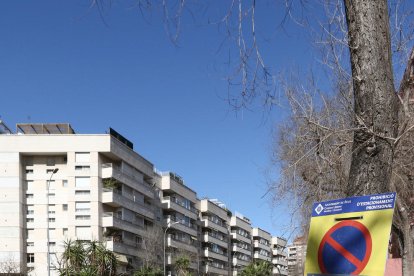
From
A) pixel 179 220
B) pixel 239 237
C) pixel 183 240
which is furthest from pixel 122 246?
pixel 239 237

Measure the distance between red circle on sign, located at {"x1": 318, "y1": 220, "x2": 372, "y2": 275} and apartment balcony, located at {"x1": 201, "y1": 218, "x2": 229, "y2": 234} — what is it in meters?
99.9

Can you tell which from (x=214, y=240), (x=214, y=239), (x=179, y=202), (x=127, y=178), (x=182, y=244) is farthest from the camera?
(x=214, y=239)

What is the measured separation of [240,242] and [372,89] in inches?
4783

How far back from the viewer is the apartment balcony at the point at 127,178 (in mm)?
68875

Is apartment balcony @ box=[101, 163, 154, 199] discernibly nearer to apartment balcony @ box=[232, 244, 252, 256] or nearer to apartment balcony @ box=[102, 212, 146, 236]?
apartment balcony @ box=[102, 212, 146, 236]

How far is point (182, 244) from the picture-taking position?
87.2m

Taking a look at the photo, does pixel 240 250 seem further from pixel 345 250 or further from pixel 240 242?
pixel 345 250

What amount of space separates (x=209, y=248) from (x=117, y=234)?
3611cm

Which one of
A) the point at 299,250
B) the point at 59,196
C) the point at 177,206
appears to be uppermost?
the point at 59,196

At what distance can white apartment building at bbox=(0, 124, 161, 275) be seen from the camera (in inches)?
2625

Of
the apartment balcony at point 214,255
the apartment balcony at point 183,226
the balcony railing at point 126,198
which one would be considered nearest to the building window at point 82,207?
the balcony railing at point 126,198

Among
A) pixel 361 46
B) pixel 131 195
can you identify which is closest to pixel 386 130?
pixel 361 46

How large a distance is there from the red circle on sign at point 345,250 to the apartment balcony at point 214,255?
327 ft

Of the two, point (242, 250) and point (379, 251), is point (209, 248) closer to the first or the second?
point (242, 250)
